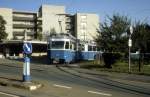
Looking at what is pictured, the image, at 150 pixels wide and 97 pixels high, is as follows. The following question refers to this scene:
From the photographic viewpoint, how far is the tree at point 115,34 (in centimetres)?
3114

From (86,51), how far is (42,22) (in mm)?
83543


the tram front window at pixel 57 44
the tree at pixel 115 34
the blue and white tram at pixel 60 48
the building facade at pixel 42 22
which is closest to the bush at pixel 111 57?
the tree at pixel 115 34

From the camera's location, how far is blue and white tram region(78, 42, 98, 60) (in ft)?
152

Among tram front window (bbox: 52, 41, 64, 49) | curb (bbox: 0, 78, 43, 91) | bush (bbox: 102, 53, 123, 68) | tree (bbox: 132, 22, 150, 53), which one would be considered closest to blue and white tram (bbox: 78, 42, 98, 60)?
tram front window (bbox: 52, 41, 64, 49)

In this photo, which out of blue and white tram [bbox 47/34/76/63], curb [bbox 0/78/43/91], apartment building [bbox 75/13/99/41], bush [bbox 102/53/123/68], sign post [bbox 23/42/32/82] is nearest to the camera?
curb [bbox 0/78/43/91]

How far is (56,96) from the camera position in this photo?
14.1 metres

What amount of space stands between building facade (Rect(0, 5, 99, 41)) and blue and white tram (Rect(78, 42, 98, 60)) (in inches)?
2833

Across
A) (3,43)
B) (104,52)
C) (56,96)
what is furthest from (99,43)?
(3,43)

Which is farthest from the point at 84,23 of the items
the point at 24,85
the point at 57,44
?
the point at 24,85

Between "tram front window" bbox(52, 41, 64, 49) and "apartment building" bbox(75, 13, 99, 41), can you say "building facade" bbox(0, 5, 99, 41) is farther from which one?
"tram front window" bbox(52, 41, 64, 49)

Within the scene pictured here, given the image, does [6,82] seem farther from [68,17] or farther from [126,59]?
[68,17]

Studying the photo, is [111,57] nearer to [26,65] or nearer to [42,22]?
[26,65]

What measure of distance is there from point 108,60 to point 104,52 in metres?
1.25

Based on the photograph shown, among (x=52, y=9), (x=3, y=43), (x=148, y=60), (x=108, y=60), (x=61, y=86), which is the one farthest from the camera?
(x=52, y=9)
